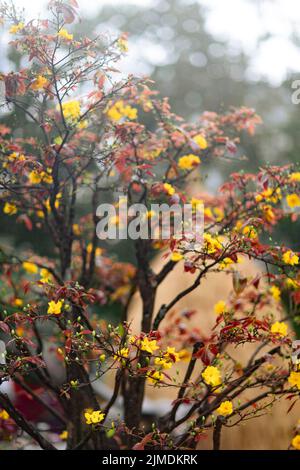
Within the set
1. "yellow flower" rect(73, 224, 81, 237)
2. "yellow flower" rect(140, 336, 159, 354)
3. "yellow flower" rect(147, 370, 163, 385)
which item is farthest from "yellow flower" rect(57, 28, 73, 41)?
"yellow flower" rect(73, 224, 81, 237)

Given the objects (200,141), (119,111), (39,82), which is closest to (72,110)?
(39,82)

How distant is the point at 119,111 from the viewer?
7.70ft

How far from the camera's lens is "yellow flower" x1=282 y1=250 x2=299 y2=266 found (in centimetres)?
181

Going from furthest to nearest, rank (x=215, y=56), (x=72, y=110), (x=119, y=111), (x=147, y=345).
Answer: (x=215, y=56) → (x=119, y=111) → (x=72, y=110) → (x=147, y=345)

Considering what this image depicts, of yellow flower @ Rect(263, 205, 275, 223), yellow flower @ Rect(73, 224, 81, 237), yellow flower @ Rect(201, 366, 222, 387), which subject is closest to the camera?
yellow flower @ Rect(201, 366, 222, 387)

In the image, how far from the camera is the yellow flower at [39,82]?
1862mm

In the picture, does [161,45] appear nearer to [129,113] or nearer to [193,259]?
[129,113]

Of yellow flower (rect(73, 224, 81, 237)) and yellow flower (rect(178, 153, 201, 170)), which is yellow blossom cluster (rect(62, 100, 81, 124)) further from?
yellow flower (rect(73, 224, 81, 237))

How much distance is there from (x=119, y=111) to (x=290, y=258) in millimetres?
966

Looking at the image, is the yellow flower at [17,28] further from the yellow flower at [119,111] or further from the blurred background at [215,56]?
the blurred background at [215,56]

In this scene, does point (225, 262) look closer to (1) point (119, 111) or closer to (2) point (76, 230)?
(1) point (119, 111)

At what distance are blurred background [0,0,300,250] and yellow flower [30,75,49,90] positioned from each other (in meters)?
5.11

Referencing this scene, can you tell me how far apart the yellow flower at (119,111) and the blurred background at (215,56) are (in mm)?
4608
